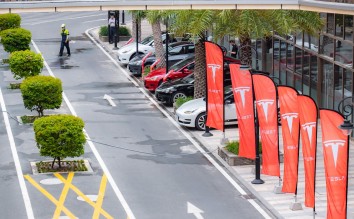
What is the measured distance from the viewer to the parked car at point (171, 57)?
51.1 metres

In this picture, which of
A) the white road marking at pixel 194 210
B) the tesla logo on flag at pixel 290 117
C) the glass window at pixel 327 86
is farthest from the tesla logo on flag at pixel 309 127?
the glass window at pixel 327 86

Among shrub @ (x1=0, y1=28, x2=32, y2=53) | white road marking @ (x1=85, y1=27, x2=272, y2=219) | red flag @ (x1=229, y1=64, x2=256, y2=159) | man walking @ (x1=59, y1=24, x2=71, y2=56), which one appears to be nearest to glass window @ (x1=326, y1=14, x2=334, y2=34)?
white road marking @ (x1=85, y1=27, x2=272, y2=219)

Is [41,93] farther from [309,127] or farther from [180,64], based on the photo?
[309,127]

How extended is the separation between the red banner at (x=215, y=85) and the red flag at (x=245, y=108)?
2.68 meters

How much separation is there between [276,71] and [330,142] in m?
21.4

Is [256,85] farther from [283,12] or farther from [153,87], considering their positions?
[153,87]

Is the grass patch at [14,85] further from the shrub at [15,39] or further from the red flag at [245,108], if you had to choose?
the red flag at [245,108]

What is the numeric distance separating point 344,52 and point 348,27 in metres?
1.06

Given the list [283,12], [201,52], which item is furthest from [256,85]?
[201,52]

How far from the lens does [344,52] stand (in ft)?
125

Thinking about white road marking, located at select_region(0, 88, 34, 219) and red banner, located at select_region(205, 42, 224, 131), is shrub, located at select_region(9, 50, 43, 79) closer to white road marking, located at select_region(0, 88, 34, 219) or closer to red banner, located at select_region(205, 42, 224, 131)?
white road marking, located at select_region(0, 88, 34, 219)

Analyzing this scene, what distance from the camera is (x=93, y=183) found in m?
Answer: 32.1

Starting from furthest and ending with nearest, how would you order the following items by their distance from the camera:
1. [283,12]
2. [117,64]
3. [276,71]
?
[117,64], [276,71], [283,12]

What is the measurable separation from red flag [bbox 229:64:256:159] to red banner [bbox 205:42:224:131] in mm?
2685
